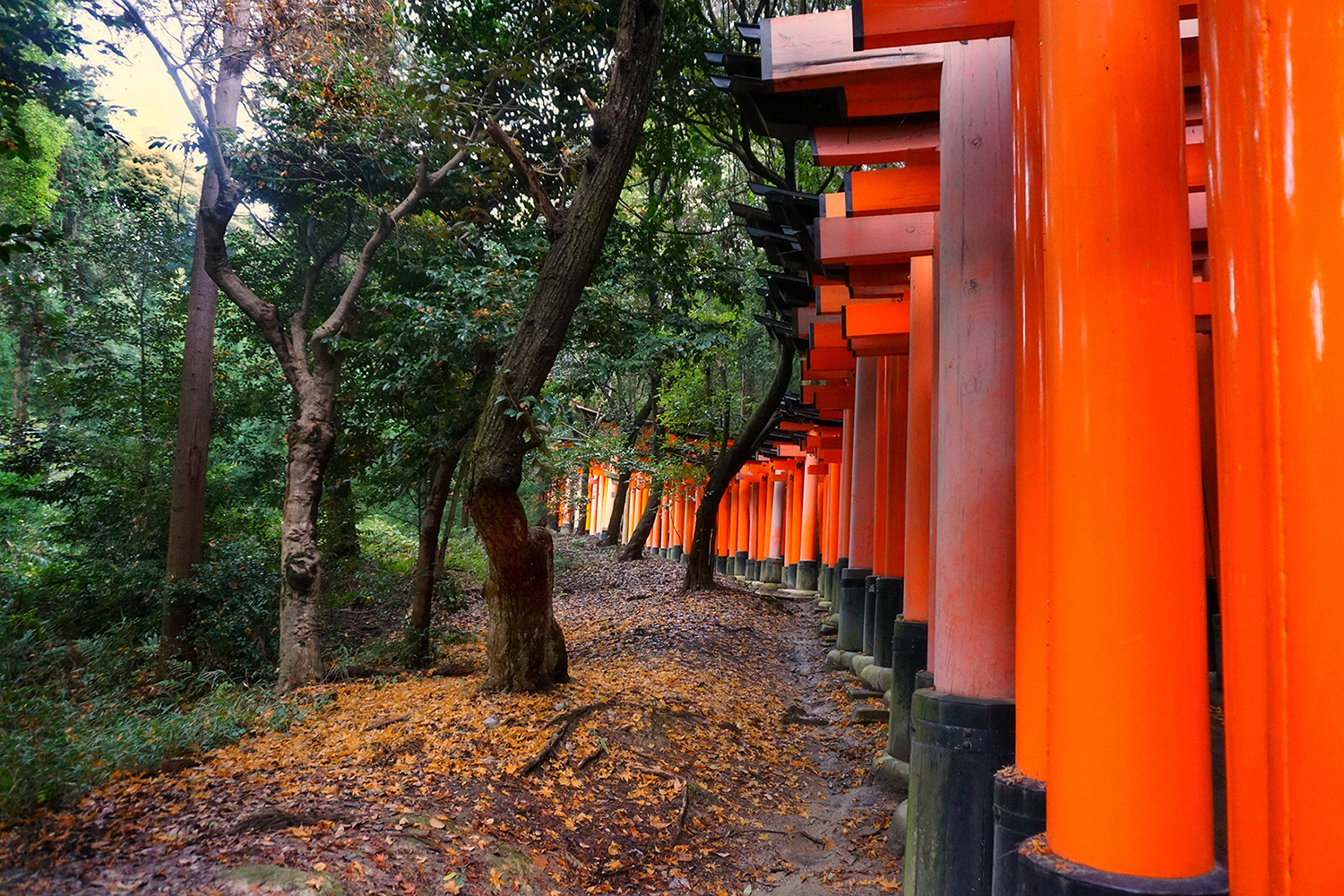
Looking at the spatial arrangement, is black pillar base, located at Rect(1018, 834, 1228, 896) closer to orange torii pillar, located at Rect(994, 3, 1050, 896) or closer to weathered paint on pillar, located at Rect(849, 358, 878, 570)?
orange torii pillar, located at Rect(994, 3, 1050, 896)

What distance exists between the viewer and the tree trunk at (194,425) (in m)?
8.38

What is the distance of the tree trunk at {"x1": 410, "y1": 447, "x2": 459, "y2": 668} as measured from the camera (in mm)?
8961

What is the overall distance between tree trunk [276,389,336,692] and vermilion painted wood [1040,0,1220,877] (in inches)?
265

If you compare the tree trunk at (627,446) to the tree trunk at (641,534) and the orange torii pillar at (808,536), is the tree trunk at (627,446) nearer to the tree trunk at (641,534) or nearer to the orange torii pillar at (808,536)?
the tree trunk at (641,534)

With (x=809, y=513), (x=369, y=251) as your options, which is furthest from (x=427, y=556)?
(x=809, y=513)

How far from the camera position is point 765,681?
9.64 metres

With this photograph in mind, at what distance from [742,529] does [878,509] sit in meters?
15.2

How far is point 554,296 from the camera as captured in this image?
6.16 metres

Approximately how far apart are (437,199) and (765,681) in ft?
22.6

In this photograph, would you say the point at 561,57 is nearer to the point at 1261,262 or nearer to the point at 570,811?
the point at 570,811

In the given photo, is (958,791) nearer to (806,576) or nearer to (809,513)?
(809,513)

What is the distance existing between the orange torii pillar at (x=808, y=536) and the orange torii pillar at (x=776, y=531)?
1631mm

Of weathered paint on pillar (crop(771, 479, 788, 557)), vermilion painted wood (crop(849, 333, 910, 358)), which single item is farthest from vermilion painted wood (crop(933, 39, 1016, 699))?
weathered paint on pillar (crop(771, 479, 788, 557))

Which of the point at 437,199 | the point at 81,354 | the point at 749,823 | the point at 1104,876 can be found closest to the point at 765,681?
the point at 749,823
